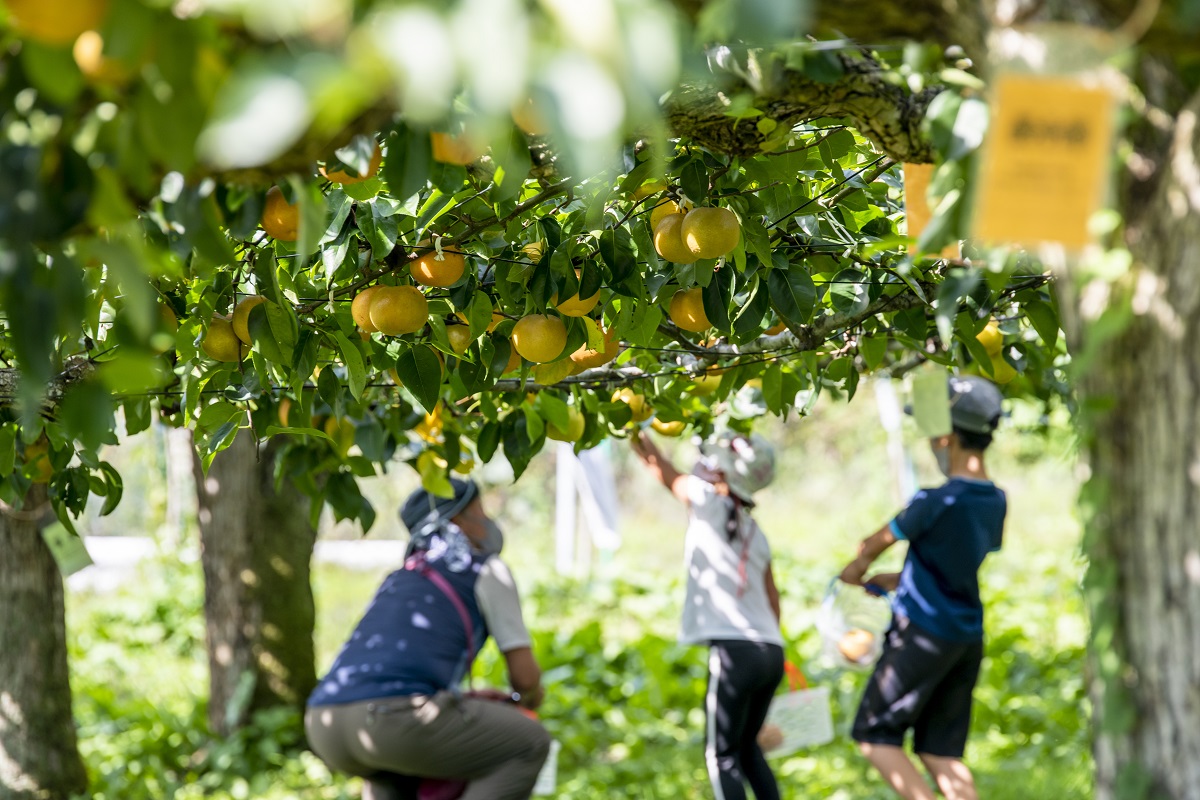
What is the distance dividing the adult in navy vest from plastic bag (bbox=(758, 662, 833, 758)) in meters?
0.79

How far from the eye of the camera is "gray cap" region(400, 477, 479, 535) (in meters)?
2.93

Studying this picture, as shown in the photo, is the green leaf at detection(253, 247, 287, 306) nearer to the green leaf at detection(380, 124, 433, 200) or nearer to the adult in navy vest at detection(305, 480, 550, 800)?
the green leaf at detection(380, 124, 433, 200)

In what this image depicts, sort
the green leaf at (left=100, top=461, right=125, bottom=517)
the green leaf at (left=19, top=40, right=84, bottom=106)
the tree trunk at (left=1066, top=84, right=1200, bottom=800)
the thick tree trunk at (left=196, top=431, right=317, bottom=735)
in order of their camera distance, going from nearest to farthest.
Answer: the green leaf at (left=19, top=40, right=84, bottom=106)
the tree trunk at (left=1066, top=84, right=1200, bottom=800)
the green leaf at (left=100, top=461, right=125, bottom=517)
the thick tree trunk at (left=196, top=431, right=317, bottom=735)

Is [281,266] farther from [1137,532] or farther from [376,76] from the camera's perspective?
[1137,532]

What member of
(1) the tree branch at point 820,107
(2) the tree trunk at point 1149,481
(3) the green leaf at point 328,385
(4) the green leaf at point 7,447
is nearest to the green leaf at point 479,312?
(3) the green leaf at point 328,385

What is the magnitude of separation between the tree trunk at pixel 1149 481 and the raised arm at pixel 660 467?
7.11ft

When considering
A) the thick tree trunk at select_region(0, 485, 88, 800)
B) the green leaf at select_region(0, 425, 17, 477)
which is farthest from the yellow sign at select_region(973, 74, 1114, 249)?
the thick tree trunk at select_region(0, 485, 88, 800)

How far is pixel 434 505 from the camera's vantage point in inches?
116

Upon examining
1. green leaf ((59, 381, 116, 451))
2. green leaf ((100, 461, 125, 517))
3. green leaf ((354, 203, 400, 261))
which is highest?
green leaf ((354, 203, 400, 261))

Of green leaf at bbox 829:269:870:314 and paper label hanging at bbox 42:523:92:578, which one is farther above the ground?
green leaf at bbox 829:269:870:314

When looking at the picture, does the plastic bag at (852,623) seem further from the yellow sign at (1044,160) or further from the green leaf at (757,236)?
the yellow sign at (1044,160)

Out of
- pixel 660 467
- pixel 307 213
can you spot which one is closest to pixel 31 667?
pixel 660 467

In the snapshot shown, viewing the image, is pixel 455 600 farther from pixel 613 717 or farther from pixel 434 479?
pixel 613 717

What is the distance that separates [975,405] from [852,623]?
3.02ft
